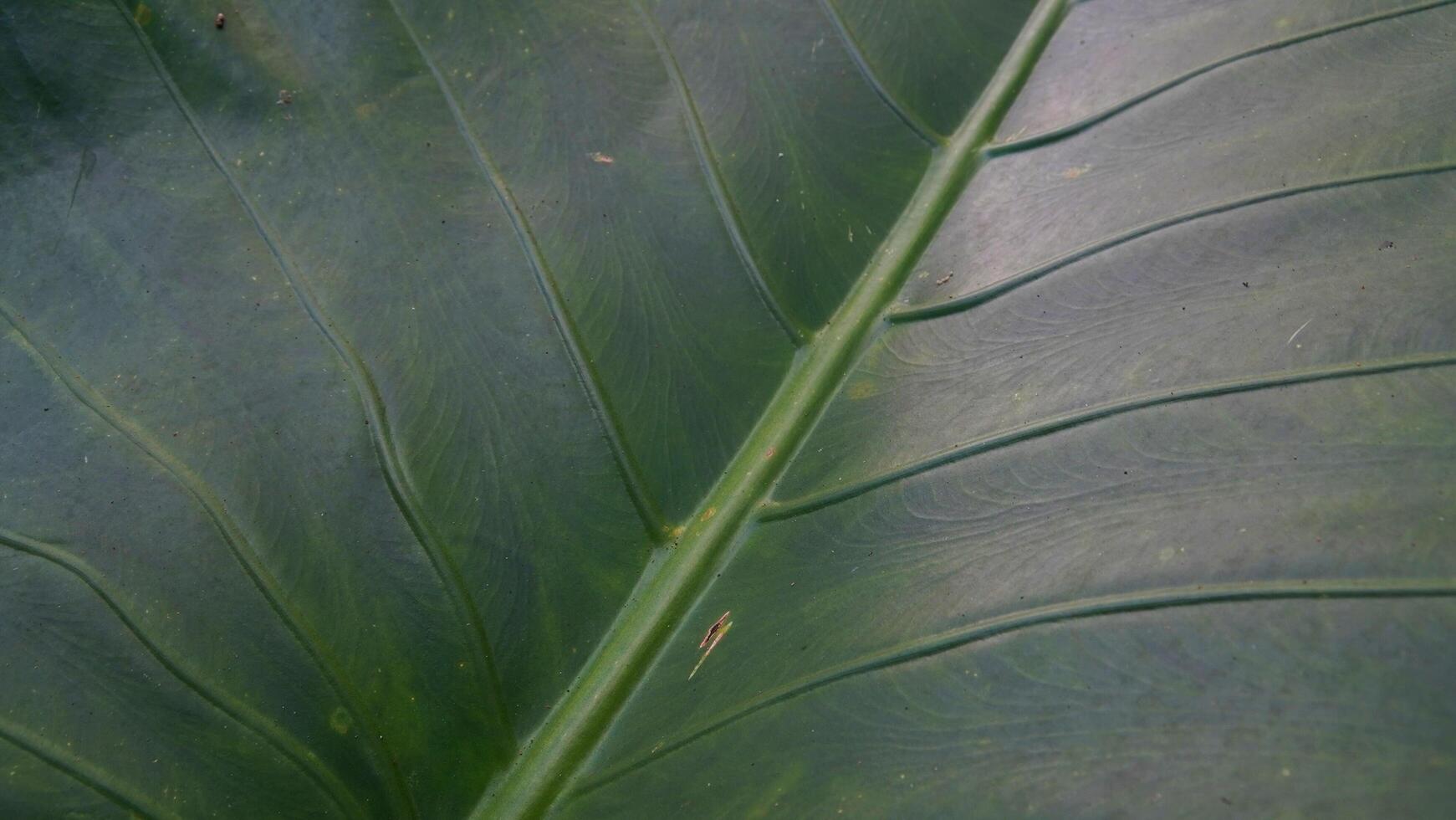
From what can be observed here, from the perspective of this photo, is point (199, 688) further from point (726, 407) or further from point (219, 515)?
point (726, 407)

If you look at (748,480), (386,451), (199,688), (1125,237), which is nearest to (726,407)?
(748,480)

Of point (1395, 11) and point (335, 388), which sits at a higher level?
point (335, 388)

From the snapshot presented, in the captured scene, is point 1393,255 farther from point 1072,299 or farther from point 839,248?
point 839,248

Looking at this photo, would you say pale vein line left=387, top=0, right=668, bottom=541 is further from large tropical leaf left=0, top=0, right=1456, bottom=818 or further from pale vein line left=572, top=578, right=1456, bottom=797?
pale vein line left=572, top=578, right=1456, bottom=797

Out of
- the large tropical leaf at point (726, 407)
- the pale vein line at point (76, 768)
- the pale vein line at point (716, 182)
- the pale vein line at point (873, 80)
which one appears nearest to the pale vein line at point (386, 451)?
the large tropical leaf at point (726, 407)

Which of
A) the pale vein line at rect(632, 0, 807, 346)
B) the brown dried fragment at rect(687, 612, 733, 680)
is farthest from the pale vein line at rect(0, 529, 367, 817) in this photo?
the pale vein line at rect(632, 0, 807, 346)

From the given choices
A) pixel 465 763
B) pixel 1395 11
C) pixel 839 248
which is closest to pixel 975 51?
pixel 839 248

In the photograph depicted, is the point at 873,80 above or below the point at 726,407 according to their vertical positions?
above
